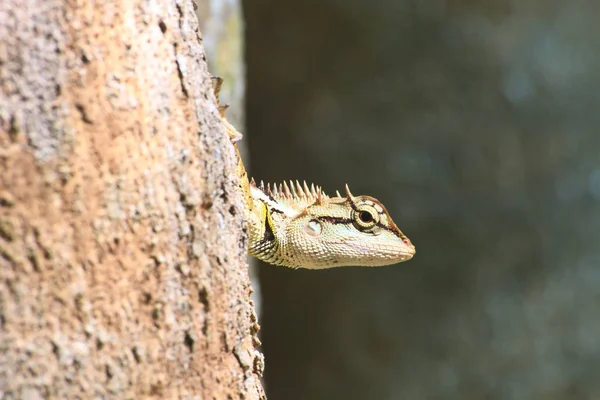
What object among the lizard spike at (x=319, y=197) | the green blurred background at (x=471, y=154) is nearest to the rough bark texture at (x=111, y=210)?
the lizard spike at (x=319, y=197)

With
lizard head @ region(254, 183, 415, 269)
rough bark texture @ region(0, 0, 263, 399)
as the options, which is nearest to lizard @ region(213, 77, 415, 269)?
lizard head @ region(254, 183, 415, 269)

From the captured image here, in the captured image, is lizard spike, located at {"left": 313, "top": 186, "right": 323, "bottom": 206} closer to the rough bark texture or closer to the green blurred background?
the rough bark texture

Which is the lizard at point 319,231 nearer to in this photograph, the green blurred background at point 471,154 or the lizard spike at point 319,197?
the lizard spike at point 319,197

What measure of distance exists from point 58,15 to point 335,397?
5.71m

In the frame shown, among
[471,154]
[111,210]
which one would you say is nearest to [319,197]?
[111,210]

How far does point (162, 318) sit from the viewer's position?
4.13 ft

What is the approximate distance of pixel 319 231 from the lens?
2.45 m

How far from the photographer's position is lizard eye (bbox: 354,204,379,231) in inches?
99.2

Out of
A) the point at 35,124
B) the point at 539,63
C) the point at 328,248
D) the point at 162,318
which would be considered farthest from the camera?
the point at 539,63

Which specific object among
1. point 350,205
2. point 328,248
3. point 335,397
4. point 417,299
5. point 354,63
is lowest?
point 335,397

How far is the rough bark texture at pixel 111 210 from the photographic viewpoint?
1.08 metres

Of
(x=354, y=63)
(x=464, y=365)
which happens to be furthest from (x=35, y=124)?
(x=464, y=365)

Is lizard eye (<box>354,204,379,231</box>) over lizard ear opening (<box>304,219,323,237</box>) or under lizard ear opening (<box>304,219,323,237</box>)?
over

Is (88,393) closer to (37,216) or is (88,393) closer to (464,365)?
(37,216)
